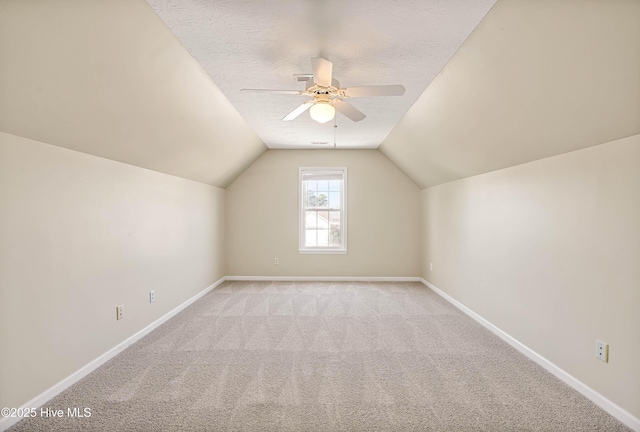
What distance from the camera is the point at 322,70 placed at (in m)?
1.97

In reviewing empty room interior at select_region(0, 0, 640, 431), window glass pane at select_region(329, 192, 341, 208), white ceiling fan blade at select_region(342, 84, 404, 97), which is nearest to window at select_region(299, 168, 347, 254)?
window glass pane at select_region(329, 192, 341, 208)

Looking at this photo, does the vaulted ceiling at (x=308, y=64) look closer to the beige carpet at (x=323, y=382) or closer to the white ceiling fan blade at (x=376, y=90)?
the white ceiling fan blade at (x=376, y=90)

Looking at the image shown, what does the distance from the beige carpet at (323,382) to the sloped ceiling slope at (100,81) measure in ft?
5.80

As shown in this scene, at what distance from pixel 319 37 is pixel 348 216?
388 cm

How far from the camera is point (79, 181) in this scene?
7.72ft

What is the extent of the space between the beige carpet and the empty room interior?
0.06ft

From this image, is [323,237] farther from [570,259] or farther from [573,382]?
[573,382]

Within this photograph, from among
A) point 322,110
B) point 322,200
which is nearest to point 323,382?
point 322,110

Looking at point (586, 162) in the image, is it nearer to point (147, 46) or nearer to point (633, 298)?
point (633, 298)

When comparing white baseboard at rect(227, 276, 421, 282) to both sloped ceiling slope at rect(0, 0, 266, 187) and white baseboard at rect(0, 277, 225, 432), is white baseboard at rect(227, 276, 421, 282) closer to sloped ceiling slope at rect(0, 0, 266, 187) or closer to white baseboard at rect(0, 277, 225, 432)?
white baseboard at rect(0, 277, 225, 432)

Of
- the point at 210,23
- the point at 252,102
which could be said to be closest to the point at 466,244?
the point at 252,102

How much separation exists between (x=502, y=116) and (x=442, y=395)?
2.12m

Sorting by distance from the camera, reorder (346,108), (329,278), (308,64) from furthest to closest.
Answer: (329,278)
(346,108)
(308,64)

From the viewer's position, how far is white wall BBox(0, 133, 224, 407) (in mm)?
1840
